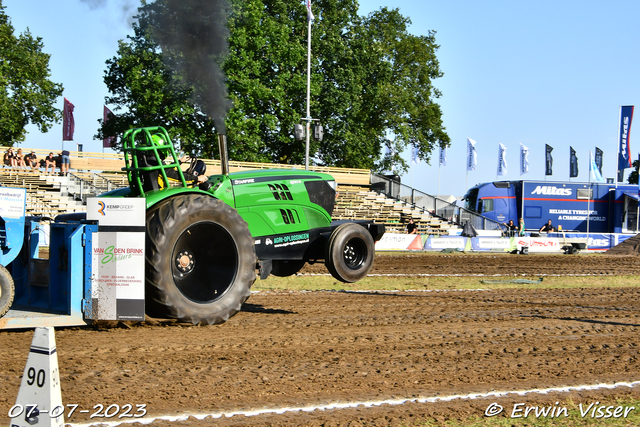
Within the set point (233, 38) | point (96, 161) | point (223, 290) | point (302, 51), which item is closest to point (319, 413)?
point (223, 290)

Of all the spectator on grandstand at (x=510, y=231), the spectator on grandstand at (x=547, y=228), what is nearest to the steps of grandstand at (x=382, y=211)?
the spectator on grandstand at (x=510, y=231)

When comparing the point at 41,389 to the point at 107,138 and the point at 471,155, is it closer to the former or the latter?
the point at 107,138

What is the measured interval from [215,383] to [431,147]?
4645cm

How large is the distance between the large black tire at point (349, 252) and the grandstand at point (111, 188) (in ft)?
52.2

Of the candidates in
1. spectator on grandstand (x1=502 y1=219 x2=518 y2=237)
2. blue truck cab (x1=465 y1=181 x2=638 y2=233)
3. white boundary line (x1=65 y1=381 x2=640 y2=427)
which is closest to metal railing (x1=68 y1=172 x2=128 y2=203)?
spectator on grandstand (x1=502 y1=219 x2=518 y2=237)

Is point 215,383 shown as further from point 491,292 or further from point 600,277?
point 600,277

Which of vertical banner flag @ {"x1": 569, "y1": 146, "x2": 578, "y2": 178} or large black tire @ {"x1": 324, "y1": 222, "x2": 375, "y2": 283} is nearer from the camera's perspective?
large black tire @ {"x1": 324, "y1": 222, "x2": 375, "y2": 283}

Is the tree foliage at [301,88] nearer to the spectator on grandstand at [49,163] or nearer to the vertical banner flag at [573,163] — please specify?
the spectator on grandstand at [49,163]

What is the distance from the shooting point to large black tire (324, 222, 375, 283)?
26.8ft

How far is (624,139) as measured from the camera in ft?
109

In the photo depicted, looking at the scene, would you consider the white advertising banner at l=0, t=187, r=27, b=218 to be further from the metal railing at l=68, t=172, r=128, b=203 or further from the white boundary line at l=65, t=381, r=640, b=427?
the metal railing at l=68, t=172, r=128, b=203

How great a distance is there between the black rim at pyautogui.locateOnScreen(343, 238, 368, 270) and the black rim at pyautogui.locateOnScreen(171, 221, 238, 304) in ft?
6.37

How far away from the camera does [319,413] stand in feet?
14.5

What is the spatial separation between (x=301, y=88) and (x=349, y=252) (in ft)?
92.8
